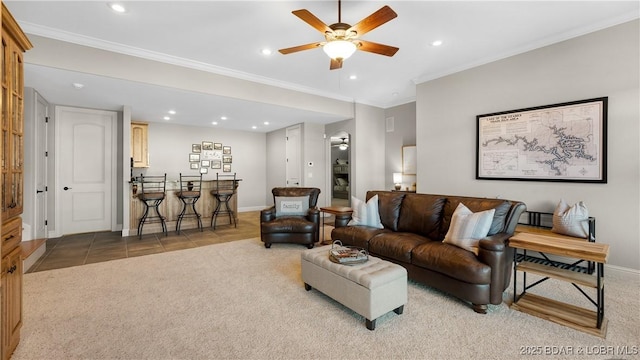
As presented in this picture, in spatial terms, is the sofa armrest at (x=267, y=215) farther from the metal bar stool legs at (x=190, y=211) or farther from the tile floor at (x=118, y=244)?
the metal bar stool legs at (x=190, y=211)

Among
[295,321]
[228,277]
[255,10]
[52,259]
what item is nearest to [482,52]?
[255,10]

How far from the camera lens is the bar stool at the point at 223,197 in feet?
20.1

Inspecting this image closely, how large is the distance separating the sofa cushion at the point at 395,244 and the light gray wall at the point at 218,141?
6274 millimetres

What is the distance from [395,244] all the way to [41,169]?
5.89 metres

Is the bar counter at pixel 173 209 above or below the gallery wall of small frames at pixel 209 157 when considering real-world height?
below

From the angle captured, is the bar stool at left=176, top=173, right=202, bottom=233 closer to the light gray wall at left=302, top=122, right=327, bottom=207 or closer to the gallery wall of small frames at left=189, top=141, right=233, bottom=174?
the gallery wall of small frames at left=189, top=141, right=233, bottom=174

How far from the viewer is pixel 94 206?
18.8 feet

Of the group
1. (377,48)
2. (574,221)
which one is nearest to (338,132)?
(377,48)

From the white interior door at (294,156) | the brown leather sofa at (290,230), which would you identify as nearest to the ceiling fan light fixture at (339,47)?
the brown leather sofa at (290,230)

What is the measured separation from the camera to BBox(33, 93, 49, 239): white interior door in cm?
447

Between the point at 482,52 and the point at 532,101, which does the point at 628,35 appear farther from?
the point at 482,52

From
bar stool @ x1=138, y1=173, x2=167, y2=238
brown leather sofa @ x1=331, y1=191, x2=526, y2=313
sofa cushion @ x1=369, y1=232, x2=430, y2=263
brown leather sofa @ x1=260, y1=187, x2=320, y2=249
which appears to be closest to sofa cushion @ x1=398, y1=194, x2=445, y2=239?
brown leather sofa @ x1=331, y1=191, x2=526, y2=313

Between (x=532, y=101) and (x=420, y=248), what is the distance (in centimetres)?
280

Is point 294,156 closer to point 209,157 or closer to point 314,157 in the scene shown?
point 314,157
